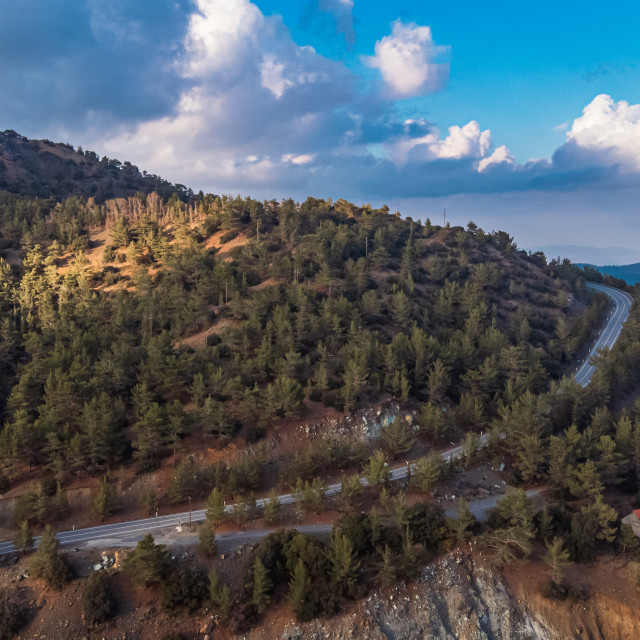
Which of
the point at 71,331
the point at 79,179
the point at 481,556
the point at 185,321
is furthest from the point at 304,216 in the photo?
the point at 79,179

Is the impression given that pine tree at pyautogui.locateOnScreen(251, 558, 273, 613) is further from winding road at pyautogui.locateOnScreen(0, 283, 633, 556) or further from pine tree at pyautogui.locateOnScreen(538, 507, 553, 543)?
pine tree at pyautogui.locateOnScreen(538, 507, 553, 543)

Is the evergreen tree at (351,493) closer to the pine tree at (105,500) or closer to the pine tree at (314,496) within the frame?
the pine tree at (314,496)

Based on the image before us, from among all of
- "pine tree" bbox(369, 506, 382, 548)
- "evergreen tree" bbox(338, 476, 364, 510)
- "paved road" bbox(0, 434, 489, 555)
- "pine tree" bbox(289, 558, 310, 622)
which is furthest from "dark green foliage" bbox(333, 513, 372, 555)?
"paved road" bbox(0, 434, 489, 555)

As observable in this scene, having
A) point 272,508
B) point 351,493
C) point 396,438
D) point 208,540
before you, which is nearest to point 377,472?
point 351,493

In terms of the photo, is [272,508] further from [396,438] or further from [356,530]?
[396,438]

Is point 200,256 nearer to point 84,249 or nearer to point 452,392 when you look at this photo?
point 84,249

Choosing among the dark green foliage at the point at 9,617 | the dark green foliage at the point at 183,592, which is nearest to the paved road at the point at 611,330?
the dark green foliage at the point at 183,592
